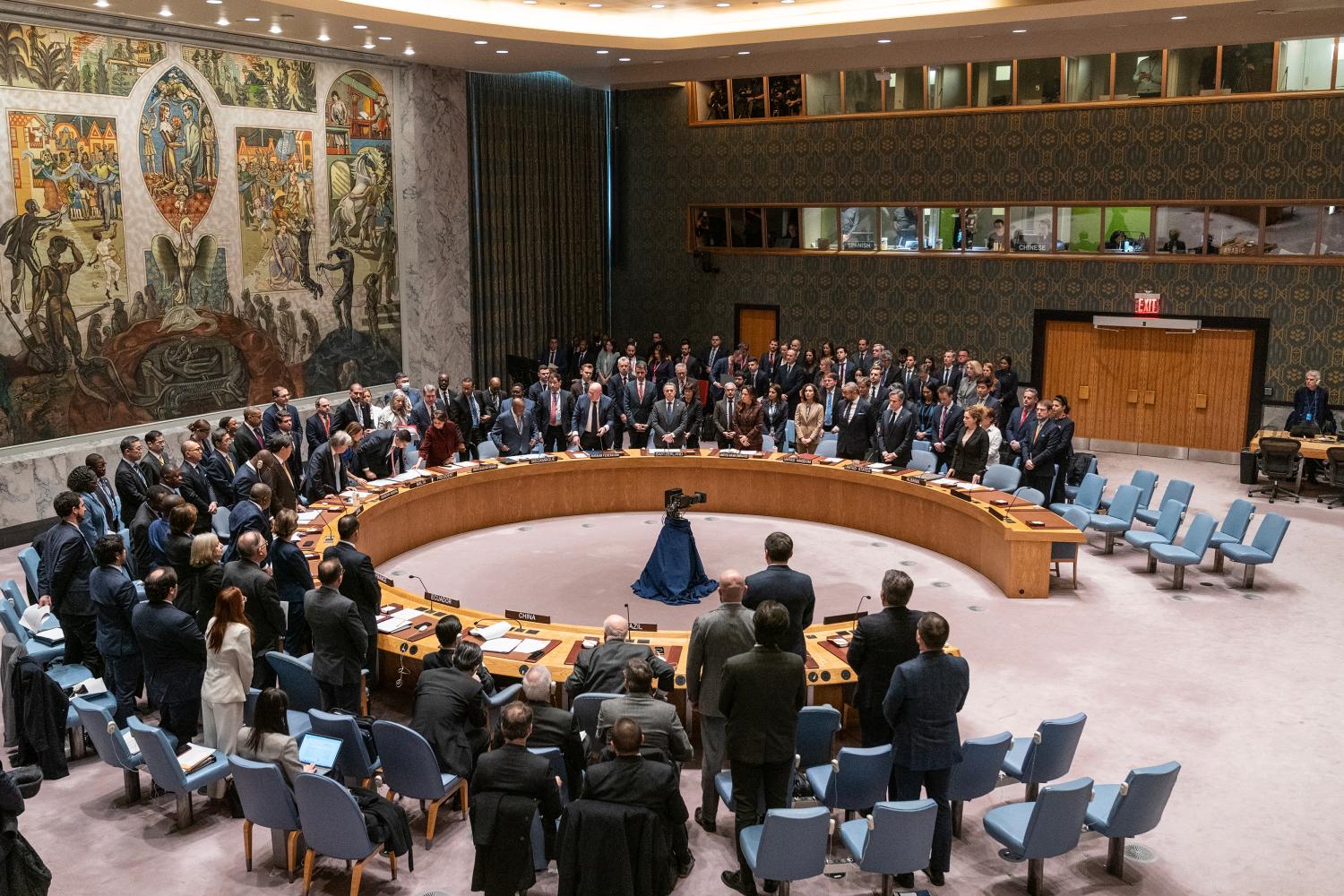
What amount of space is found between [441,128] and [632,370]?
4990 millimetres

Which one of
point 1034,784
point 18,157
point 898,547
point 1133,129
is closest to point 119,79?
point 18,157

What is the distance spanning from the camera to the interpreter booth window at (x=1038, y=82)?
16.7 meters

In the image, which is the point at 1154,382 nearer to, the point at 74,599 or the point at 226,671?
the point at 226,671

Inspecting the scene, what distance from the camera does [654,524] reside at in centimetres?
1280

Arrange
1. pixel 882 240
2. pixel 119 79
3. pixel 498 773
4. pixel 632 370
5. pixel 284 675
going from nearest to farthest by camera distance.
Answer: pixel 498 773 → pixel 284 675 → pixel 119 79 → pixel 632 370 → pixel 882 240

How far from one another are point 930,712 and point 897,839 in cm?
61

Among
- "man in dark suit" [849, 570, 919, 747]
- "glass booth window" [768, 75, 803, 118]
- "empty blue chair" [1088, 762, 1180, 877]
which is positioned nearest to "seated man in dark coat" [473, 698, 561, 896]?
"man in dark suit" [849, 570, 919, 747]

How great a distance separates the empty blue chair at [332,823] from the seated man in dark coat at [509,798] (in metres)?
0.83

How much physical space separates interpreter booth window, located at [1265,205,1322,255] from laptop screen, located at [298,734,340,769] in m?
14.7

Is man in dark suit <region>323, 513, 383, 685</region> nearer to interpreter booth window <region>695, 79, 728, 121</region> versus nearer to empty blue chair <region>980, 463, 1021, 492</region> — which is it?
empty blue chair <region>980, 463, 1021, 492</region>

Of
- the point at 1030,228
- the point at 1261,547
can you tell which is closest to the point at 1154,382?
the point at 1030,228

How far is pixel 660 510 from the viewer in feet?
43.8

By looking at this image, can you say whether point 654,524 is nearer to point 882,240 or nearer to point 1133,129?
point 882,240

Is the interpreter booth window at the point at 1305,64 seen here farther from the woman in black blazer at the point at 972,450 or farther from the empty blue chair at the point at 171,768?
the empty blue chair at the point at 171,768
